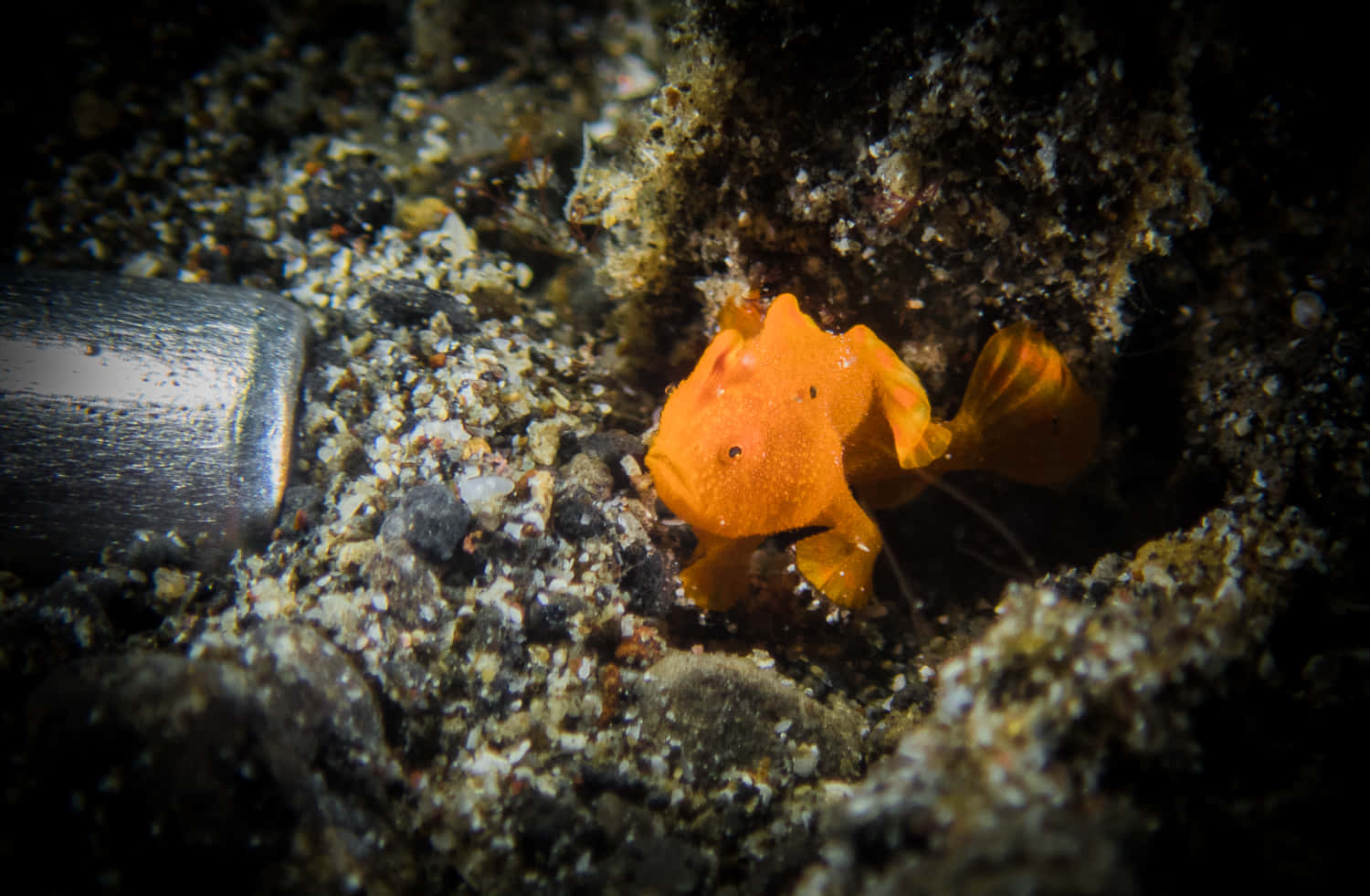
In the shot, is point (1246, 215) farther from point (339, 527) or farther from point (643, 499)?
point (339, 527)

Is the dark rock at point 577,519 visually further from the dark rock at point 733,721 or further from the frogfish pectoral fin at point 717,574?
the dark rock at point 733,721

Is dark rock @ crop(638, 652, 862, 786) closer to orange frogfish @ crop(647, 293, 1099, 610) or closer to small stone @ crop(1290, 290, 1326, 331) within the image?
orange frogfish @ crop(647, 293, 1099, 610)

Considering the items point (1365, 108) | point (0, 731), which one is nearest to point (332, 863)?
point (0, 731)

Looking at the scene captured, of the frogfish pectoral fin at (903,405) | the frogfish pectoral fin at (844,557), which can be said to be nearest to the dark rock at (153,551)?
the frogfish pectoral fin at (844,557)

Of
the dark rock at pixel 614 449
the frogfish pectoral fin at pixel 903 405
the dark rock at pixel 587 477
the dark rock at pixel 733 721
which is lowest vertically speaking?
the dark rock at pixel 733 721

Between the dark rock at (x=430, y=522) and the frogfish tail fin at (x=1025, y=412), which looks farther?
the frogfish tail fin at (x=1025, y=412)

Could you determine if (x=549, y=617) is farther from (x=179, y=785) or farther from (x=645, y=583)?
(x=179, y=785)

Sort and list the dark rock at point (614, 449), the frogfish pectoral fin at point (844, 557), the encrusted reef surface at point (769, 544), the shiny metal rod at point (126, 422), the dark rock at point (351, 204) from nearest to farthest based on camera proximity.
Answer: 1. the encrusted reef surface at point (769, 544)
2. the shiny metal rod at point (126, 422)
3. the frogfish pectoral fin at point (844, 557)
4. the dark rock at point (614, 449)
5. the dark rock at point (351, 204)
